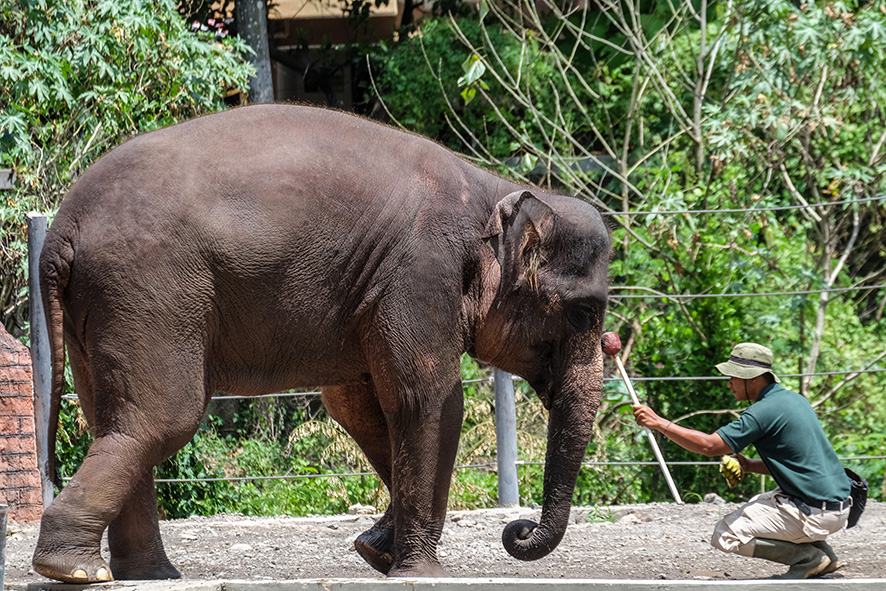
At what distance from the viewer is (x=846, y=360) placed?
837cm

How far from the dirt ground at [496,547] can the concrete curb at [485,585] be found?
1.18 m

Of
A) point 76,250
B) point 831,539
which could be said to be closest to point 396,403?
point 76,250

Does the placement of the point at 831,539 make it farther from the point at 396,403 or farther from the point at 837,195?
the point at 837,195

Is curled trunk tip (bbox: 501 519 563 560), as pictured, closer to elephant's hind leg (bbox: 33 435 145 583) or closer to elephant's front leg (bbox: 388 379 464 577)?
elephant's front leg (bbox: 388 379 464 577)

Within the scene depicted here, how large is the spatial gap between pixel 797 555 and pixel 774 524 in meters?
0.16

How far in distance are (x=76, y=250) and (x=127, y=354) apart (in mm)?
418

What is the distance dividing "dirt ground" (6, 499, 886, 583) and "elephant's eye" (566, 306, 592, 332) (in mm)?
1115

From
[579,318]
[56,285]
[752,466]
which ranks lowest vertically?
[752,466]

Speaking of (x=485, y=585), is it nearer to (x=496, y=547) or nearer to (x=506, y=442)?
(x=496, y=547)

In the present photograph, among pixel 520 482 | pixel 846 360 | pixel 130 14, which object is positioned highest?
pixel 130 14

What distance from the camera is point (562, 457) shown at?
178 inches

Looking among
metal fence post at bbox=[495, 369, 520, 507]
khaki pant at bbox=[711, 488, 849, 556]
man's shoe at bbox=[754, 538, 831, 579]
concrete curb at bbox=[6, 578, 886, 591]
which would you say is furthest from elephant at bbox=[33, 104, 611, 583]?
metal fence post at bbox=[495, 369, 520, 507]

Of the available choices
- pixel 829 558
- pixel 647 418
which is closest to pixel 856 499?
pixel 829 558

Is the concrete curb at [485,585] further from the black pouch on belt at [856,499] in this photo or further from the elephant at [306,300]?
the black pouch on belt at [856,499]
